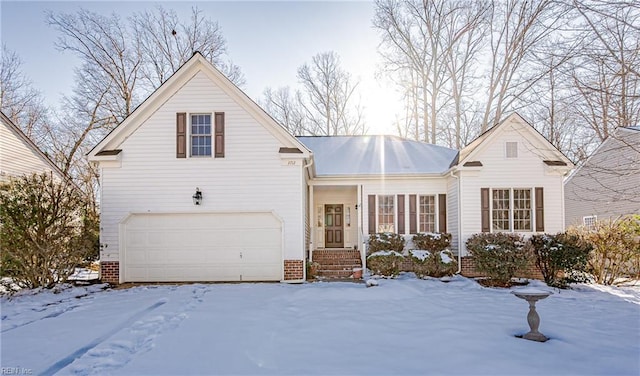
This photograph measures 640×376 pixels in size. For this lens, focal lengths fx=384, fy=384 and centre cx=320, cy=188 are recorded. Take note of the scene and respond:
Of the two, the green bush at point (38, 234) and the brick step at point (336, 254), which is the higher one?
the green bush at point (38, 234)

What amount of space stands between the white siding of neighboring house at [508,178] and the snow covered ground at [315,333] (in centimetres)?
324

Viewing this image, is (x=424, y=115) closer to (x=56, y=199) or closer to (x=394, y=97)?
(x=394, y=97)

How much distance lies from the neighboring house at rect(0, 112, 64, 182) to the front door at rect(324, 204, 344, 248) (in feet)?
35.3

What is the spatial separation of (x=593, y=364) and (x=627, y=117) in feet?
17.9

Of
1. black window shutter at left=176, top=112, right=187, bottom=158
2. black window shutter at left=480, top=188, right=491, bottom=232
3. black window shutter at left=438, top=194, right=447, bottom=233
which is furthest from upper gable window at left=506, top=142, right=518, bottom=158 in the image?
black window shutter at left=176, top=112, right=187, bottom=158

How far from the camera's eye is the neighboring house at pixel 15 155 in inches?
546

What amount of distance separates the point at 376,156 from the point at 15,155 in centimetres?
1400

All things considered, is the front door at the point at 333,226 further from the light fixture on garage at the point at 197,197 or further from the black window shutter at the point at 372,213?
the light fixture on garage at the point at 197,197

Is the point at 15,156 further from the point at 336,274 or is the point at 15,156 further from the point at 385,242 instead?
the point at 385,242

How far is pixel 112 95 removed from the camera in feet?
80.6

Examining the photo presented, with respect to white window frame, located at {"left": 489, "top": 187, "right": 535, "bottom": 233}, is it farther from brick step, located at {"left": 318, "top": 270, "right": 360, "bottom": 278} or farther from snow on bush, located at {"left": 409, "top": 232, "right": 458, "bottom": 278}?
brick step, located at {"left": 318, "top": 270, "right": 360, "bottom": 278}

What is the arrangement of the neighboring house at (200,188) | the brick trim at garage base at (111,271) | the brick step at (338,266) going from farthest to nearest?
the brick step at (338,266)
the neighboring house at (200,188)
the brick trim at garage base at (111,271)

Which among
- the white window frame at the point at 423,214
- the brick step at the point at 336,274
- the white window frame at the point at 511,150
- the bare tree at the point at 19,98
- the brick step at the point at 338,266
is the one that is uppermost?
the bare tree at the point at 19,98

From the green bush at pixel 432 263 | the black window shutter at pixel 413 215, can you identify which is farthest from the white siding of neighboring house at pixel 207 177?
the black window shutter at pixel 413 215
